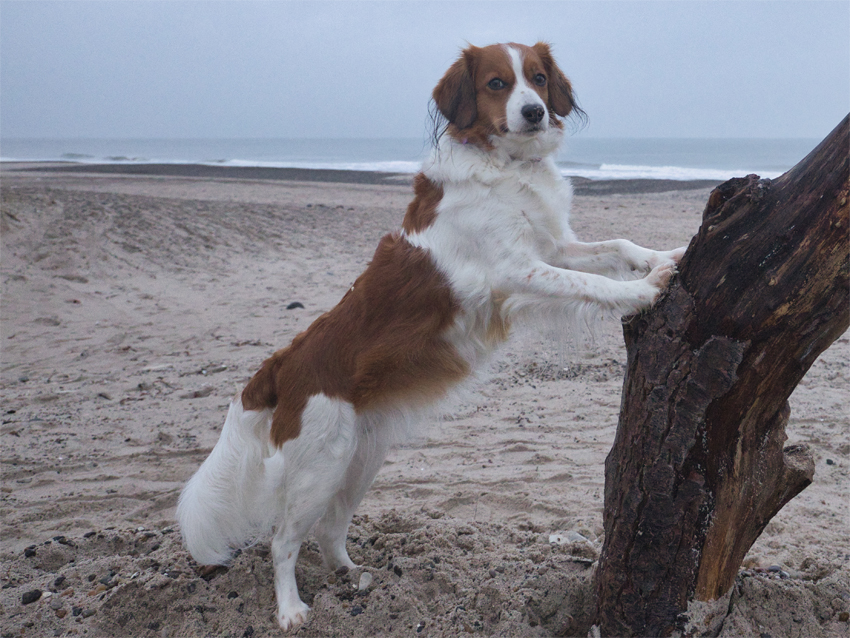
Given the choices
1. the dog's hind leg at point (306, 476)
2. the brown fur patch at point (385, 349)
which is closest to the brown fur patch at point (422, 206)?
the brown fur patch at point (385, 349)

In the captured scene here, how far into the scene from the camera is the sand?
2.42 meters

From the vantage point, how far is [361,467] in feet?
9.14

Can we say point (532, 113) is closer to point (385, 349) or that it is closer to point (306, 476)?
point (385, 349)

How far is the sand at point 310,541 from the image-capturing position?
2.42 meters

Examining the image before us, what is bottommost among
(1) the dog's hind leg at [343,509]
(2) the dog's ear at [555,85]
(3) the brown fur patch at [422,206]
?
(1) the dog's hind leg at [343,509]

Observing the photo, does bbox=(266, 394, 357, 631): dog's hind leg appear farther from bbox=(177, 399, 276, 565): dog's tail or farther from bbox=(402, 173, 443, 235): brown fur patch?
bbox=(402, 173, 443, 235): brown fur patch

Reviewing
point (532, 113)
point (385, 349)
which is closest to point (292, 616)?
point (385, 349)

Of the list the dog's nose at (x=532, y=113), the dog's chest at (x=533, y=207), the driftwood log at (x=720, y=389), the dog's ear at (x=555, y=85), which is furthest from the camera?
the dog's ear at (x=555, y=85)

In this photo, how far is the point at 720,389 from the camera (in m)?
1.76

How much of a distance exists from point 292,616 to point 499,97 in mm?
2366

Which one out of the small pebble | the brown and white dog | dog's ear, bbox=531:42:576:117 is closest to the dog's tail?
the brown and white dog

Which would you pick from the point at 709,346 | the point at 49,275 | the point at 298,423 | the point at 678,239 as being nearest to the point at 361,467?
the point at 298,423

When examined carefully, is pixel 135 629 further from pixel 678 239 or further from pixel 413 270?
pixel 678 239

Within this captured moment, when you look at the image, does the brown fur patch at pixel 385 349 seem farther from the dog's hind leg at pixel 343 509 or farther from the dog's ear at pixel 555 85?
the dog's ear at pixel 555 85
